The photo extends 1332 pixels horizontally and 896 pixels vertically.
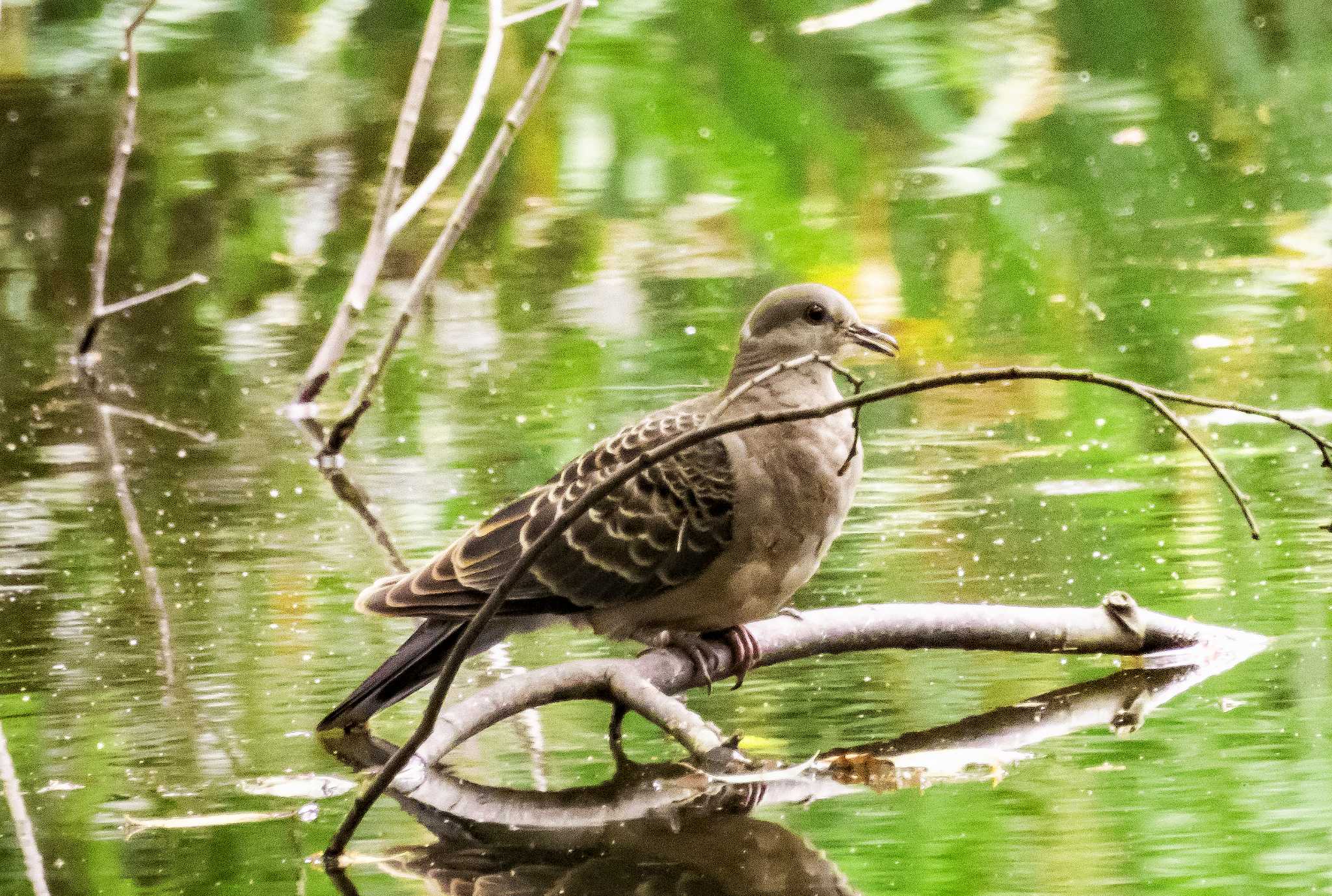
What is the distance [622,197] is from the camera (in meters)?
8.96

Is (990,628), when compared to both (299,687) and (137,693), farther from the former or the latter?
(137,693)

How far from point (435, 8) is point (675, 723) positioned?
2.89m

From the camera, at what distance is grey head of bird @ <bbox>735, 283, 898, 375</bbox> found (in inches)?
167

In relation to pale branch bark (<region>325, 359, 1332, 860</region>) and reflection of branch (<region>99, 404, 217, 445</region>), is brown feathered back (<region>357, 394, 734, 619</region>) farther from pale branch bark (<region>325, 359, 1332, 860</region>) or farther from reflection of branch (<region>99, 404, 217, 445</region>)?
reflection of branch (<region>99, 404, 217, 445</region>)

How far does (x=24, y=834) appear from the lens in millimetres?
3215

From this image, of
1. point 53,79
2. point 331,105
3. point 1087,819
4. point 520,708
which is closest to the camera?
point 1087,819

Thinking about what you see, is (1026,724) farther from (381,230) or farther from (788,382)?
(381,230)

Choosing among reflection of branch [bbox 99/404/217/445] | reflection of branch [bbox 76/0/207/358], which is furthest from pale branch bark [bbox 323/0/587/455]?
reflection of branch [bbox 76/0/207/358]

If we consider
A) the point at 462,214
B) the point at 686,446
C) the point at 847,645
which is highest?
the point at 686,446

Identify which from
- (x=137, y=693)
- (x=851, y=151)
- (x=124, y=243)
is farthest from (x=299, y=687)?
(x=851, y=151)

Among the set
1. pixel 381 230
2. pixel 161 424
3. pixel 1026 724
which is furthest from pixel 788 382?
pixel 161 424

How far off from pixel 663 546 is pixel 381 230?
2469 millimetres

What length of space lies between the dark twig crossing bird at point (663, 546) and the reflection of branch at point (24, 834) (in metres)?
0.63

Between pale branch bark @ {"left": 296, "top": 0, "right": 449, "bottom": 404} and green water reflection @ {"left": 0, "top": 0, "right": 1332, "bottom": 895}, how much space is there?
8.4 inches
